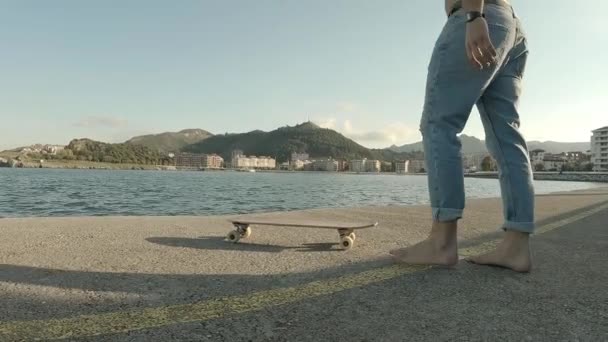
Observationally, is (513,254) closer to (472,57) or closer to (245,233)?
(472,57)

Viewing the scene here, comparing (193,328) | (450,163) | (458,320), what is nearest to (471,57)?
(450,163)

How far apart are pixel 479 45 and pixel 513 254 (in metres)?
1.36

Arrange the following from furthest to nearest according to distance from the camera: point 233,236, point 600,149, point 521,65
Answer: point 600,149 → point 233,236 → point 521,65

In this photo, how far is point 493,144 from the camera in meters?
3.01

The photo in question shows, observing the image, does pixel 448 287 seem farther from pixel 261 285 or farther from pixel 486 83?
pixel 486 83

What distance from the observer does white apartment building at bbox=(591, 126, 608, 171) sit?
131250mm

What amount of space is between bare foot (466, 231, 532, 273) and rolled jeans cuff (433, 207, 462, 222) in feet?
1.45

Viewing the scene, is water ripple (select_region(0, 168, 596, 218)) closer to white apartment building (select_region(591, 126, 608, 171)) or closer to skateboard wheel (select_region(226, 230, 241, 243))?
skateboard wheel (select_region(226, 230, 241, 243))

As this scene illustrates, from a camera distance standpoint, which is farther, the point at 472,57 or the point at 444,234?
the point at 444,234

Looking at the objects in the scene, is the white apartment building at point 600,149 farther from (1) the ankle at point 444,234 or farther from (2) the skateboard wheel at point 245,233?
(1) the ankle at point 444,234

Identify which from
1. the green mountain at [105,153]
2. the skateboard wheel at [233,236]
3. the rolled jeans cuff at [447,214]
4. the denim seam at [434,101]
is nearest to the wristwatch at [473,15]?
the denim seam at [434,101]

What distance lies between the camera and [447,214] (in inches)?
106

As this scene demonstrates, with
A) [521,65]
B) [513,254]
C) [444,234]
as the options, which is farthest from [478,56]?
[513,254]

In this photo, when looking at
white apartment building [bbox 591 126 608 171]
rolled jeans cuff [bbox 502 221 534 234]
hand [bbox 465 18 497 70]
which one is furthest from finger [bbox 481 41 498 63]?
white apartment building [bbox 591 126 608 171]
